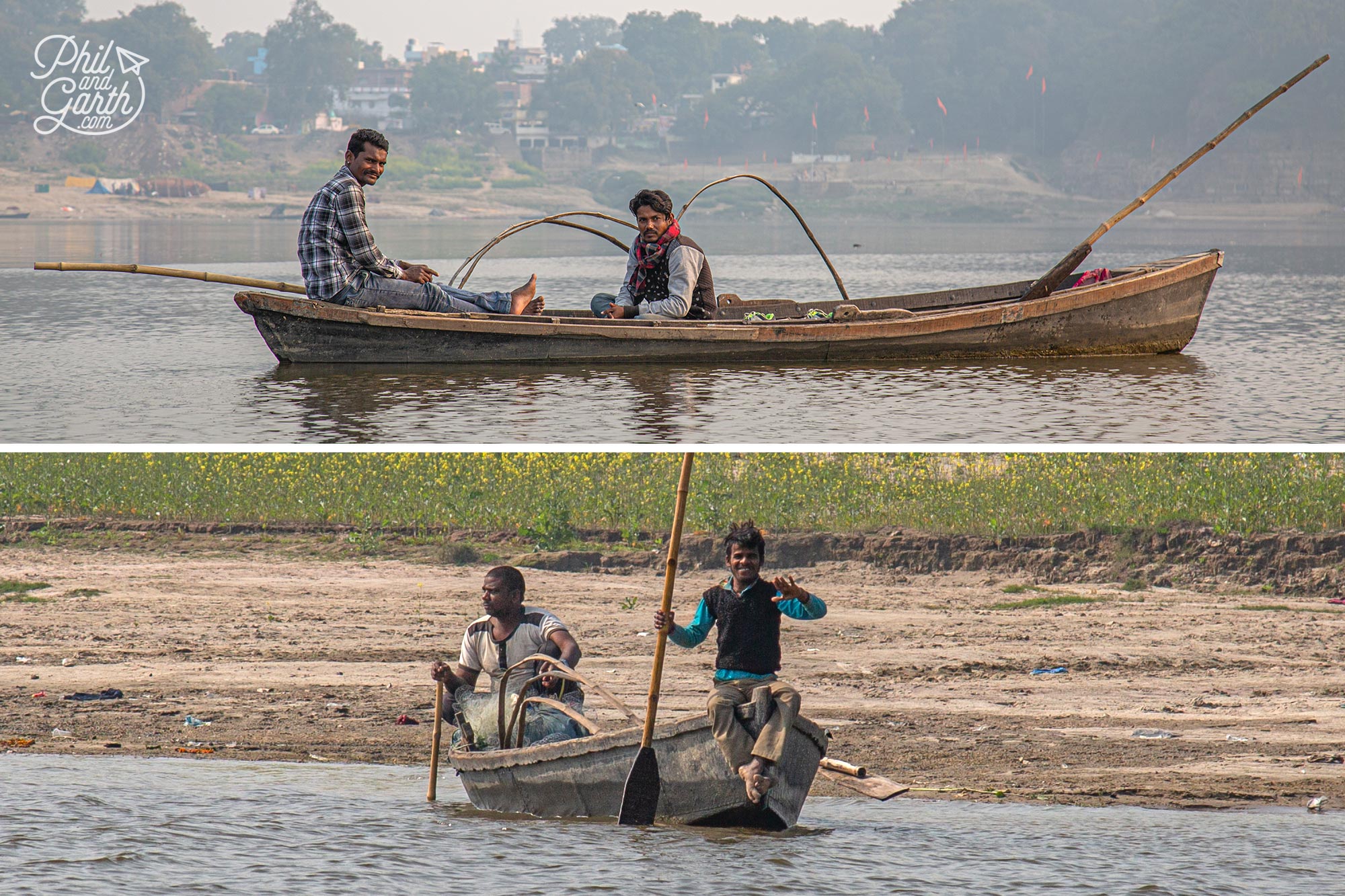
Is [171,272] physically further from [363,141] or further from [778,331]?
[778,331]

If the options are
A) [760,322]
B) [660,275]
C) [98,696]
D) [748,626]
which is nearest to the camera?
[748,626]

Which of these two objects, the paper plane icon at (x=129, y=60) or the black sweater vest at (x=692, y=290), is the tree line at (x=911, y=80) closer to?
the paper plane icon at (x=129, y=60)

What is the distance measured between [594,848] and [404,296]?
4982mm

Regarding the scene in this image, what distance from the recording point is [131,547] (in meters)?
12.5

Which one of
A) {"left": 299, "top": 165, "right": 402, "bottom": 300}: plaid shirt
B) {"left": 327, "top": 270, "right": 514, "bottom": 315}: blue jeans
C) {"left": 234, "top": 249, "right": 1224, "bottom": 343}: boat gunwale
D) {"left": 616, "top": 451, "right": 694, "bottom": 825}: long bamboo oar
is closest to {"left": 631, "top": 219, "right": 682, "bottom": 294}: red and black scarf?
{"left": 234, "top": 249, "right": 1224, "bottom": 343}: boat gunwale

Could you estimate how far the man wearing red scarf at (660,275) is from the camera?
9.39 meters

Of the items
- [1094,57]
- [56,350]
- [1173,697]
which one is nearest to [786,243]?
[56,350]

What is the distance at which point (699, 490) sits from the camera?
12.6 metres

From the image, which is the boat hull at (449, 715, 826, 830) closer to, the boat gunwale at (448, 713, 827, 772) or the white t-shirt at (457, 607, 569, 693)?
the boat gunwale at (448, 713, 827, 772)

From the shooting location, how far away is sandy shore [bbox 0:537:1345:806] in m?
7.71

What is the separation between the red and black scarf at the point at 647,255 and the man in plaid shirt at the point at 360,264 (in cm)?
83

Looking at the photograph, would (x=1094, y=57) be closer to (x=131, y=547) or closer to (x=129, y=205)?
(x=129, y=205)

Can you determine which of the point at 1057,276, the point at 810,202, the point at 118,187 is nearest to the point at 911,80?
the point at 810,202

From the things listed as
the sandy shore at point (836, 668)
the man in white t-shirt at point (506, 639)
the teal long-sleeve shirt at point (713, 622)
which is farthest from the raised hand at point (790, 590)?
the sandy shore at point (836, 668)
